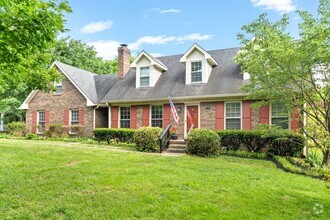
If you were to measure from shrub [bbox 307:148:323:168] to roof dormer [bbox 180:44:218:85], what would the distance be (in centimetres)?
660

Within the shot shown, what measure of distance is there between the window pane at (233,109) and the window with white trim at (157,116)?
A: 4.04 meters

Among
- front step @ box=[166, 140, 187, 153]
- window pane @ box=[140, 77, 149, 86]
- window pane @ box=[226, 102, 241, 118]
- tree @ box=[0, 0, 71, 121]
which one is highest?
window pane @ box=[140, 77, 149, 86]

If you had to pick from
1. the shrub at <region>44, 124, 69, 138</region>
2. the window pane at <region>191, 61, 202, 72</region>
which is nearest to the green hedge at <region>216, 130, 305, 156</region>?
the window pane at <region>191, 61, 202, 72</region>

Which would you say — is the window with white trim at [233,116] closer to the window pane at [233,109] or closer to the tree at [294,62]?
the window pane at [233,109]

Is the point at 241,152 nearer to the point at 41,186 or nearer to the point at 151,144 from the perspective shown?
the point at 151,144

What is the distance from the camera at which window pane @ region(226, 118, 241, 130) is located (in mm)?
13922

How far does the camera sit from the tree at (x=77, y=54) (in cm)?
3052

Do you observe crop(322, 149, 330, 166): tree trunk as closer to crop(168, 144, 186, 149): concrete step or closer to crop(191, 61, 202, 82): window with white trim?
crop(168, 144, 186, 149): concrete step

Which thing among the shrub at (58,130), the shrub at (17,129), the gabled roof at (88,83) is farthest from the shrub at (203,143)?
the shrub at (17,129)

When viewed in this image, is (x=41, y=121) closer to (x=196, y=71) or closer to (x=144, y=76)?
(x=144, y=76)

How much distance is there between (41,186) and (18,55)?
3.25 metres

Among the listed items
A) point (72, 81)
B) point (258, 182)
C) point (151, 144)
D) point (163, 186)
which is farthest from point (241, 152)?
point (72, 81)

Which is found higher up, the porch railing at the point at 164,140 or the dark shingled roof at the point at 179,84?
the dark shingled roof at the point at 179,84

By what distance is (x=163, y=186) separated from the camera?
6055 millimetres
